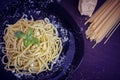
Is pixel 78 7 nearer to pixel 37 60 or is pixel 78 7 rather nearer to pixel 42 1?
pixel 42 1

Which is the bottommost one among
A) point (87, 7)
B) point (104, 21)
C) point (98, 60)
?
point (98, 60)

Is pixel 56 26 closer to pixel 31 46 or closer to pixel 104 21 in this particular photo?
pixel 31 46

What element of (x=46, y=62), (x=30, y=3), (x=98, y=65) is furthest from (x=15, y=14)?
(x=98, y=65)

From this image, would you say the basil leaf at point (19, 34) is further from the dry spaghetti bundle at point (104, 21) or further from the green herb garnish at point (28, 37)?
the dry spaghetti bundle at point (104, 21)

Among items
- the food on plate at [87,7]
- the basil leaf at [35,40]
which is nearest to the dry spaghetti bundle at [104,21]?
the food on plate at [87,7]

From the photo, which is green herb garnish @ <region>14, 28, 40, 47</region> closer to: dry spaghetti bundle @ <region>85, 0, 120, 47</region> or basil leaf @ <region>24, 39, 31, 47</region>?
basil leaf @ <region>24, 39, 31, 47</region>

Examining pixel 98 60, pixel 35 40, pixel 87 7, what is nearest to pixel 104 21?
pixel 87 7
